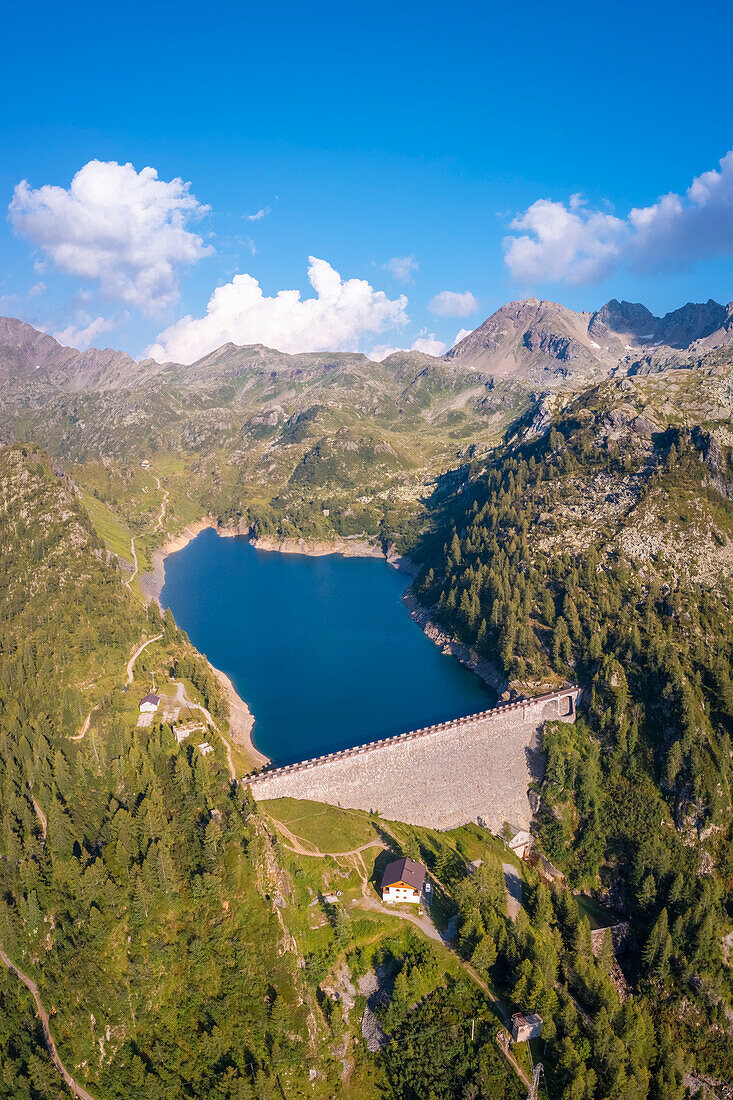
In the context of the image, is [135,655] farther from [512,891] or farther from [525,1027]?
[525,1027]

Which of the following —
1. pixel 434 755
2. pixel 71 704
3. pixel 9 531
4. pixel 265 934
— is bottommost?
pixel 265 934

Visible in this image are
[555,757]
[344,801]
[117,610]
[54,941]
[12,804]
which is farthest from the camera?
[117,610]

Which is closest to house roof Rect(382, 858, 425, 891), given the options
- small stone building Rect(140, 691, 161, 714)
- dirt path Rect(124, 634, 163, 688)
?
small stone building Rect(140, 691, 161, 714)

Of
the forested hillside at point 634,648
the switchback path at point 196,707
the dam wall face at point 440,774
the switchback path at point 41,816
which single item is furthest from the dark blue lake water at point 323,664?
the switchback path at point 41,816

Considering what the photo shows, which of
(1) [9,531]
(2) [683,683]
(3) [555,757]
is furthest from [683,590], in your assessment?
(1) [9,531]

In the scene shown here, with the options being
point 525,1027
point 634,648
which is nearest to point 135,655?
point 525,1027

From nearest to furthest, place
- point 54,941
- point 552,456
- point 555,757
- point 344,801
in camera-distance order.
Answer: point 54,941, point 344,801, point 555,757, point 552,456

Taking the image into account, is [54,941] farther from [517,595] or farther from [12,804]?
[517,595]

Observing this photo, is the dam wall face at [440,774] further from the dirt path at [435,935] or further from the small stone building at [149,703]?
the small stone building at [149,703]
